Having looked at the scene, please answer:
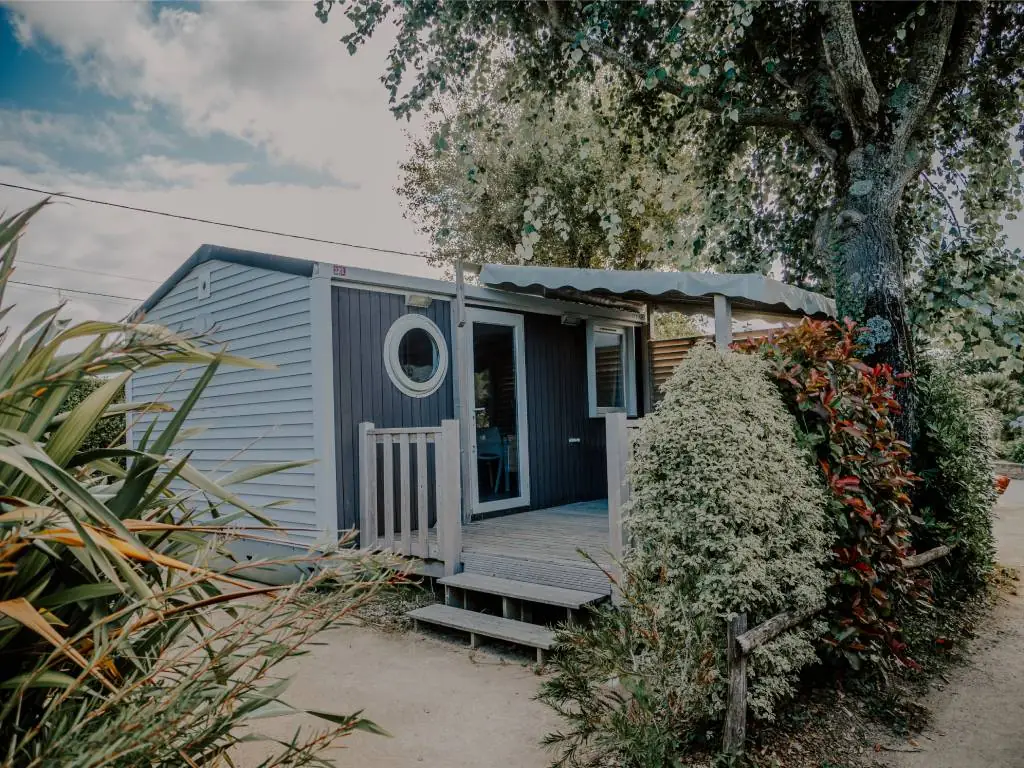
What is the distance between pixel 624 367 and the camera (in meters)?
8.18

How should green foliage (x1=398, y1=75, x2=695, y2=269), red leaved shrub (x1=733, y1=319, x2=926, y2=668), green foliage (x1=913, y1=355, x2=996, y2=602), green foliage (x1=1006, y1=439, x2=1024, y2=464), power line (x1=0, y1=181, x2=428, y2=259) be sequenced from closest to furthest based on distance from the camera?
red leaved shrub (x1=733, y1=319, x2=926, y2=668) < green foliage (x1=913, y1=355, x2=996, y2=602) < green foliage (x1=398, y1=75, x2=695, y2=269) < green foliage (x1=1006, y1=439, x2=1024, y2=464) < power line (x1=0, y1=181, x2=428, y2=259)

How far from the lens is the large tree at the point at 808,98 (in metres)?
5.34

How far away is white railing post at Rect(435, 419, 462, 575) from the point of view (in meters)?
4.89

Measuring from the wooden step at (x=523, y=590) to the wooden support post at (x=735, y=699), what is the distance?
1.39m

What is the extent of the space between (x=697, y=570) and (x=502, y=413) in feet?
13.7

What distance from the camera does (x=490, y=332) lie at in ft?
22.3

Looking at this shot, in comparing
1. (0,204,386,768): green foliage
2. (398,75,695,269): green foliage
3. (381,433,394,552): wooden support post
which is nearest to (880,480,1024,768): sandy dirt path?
(0,204,386,768): green foliage

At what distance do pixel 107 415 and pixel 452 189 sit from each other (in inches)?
616

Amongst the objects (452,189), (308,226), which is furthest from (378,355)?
(308,226)

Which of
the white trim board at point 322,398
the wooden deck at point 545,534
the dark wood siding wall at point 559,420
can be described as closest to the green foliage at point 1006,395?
the dark wood siding wall at point 559,420

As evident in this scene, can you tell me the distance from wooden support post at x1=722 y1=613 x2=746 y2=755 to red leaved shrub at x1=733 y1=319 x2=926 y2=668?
786 millimetres

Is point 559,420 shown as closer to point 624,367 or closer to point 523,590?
point 624,367

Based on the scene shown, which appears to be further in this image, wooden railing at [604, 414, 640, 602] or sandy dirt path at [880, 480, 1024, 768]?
wooden railing at [604, 414, 640, 602]

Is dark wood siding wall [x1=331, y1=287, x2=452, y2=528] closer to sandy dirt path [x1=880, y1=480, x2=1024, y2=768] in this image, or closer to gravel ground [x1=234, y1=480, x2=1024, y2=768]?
gravel ground [x1=234, y1=480, x2=1024, y2=768]
